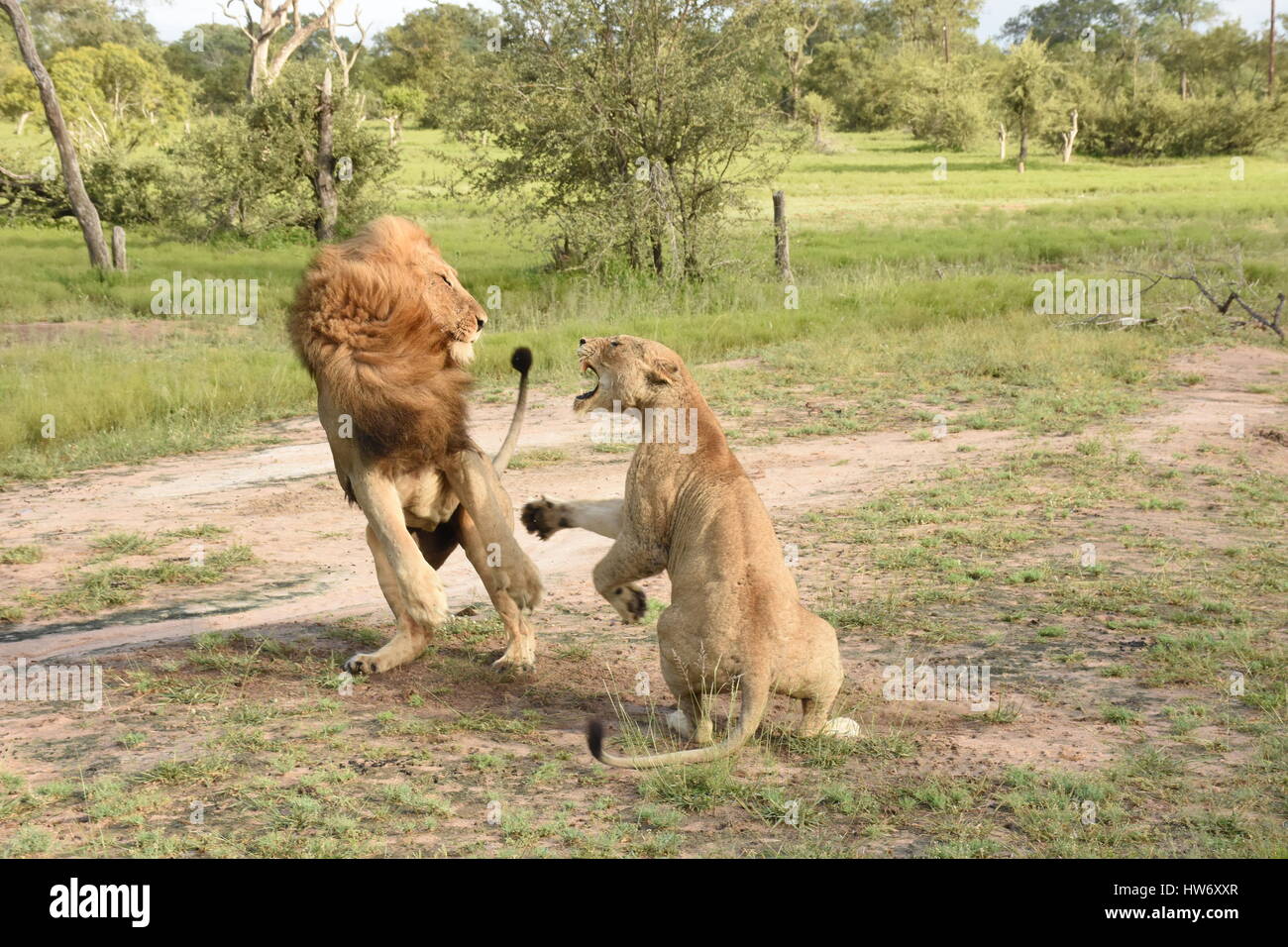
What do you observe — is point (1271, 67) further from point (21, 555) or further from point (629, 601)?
point (629, 601)

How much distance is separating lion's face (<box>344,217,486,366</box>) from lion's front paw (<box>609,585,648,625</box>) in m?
1.13

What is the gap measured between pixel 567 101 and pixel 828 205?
→ 14.2 meters

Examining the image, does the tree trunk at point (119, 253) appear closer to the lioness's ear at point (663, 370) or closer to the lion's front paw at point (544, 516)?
the lion's front paw at point (544, 516)

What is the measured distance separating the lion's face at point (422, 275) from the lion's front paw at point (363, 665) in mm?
1205

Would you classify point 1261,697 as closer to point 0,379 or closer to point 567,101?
point 0,379

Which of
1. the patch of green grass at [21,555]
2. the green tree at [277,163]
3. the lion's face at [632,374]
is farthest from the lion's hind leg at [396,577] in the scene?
the green tree at [277,163]

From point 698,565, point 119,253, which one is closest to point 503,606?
point 698,565

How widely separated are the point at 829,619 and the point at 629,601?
1541 millimetres

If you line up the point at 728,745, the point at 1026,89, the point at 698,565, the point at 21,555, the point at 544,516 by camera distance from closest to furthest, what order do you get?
1. the point at 728,745
2. the point at 698,565
3. the point at 544,516
4. the point at 21,555
5. the point at 1026,89

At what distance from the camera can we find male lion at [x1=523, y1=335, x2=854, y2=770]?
160 inches

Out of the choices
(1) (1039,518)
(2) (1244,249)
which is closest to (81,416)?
(1) (1039,518)

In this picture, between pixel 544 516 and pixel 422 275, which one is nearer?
pixel 544 516

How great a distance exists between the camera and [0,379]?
11.8m

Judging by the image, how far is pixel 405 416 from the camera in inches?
178
